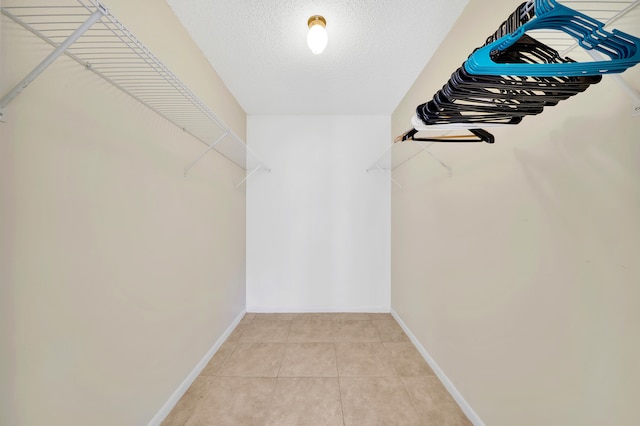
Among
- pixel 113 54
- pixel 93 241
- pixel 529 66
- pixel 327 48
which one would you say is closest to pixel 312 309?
pixel 93 241

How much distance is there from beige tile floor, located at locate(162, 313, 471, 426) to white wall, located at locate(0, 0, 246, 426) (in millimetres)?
329

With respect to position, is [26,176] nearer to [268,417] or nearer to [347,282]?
[268,417]

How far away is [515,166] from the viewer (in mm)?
1147

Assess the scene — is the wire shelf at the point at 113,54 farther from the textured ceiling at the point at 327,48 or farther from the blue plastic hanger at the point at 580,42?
the blue plastic hanger at the point at 580,42

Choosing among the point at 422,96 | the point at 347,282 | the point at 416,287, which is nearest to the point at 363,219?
the point at 347,282

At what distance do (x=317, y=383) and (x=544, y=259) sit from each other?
63.8 inches

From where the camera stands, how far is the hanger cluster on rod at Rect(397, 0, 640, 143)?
0.53m

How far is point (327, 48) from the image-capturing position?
1.87 metres

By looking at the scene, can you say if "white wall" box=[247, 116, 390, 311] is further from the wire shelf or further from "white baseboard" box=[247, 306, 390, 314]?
the wire shelf

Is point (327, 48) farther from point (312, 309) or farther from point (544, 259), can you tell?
point (312, 309)

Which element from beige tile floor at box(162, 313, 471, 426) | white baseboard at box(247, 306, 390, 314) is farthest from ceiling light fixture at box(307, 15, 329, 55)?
white baseboard at box(247, 306, 390, 314)

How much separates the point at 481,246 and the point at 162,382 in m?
2.03

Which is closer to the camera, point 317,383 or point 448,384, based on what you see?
point 448,384

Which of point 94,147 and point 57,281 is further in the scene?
point 94,147
